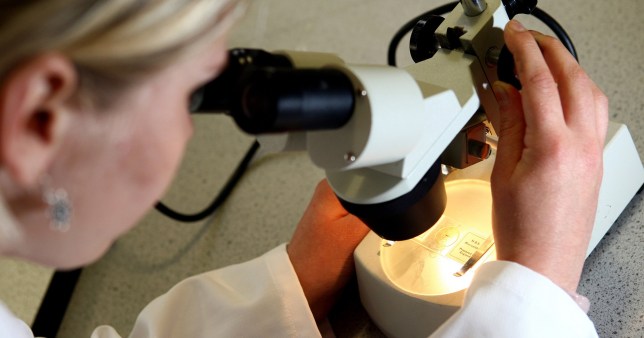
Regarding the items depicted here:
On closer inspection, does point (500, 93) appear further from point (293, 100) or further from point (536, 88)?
point (293, 100)

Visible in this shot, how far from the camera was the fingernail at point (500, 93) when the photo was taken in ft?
1.89

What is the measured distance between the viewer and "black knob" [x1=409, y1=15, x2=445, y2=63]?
0.63 metres

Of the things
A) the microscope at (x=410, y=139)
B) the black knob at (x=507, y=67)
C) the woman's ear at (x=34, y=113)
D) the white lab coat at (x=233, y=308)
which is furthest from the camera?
the white lab coat at (x=233, y=308)

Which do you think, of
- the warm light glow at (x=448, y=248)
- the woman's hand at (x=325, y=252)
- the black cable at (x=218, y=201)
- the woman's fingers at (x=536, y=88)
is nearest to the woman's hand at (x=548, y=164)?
the woman's fingers at (x=536, y=88)

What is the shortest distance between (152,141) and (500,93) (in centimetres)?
31

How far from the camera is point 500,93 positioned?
A: 0.58 metres

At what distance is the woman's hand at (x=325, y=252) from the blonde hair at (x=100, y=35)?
0.41 metres

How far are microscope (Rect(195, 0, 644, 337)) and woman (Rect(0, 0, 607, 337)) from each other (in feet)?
0.10

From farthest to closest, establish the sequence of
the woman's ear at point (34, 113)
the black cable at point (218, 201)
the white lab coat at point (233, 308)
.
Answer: the black cable at point (218, 201) → the white lab coat at point (233, 308) → the woman's ear at point (34, 113)

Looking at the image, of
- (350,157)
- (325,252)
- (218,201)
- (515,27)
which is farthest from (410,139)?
(218,201)

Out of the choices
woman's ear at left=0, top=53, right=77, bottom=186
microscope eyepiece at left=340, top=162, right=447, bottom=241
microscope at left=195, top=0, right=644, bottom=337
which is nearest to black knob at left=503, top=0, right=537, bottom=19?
microscope at left=195, top=0, right=644, bottom=337

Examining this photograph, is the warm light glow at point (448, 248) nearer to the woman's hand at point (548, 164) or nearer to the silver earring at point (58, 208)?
the woman's hand at point (548, 164)

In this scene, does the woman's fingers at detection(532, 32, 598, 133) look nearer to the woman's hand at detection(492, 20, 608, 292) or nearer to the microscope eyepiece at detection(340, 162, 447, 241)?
the woman's hand at detection(492, 20, 608, 292)

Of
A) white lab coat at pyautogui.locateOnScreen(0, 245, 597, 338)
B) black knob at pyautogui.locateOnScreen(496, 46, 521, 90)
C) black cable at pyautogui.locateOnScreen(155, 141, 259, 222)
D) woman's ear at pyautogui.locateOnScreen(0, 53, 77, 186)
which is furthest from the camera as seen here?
black cable at pyautogui.locateOnScreen(155, 141, 259, 222)
